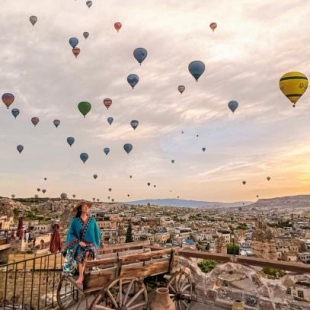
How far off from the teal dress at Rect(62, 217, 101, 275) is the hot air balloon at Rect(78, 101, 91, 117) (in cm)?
1733

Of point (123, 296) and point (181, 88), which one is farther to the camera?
point (181, 88)

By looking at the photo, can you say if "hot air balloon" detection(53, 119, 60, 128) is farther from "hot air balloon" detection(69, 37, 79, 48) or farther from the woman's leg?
the woman's leg

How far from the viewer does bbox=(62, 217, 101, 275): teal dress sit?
178 inches

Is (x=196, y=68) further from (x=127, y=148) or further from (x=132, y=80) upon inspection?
(x=127, y=148)

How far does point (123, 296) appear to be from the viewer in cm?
446

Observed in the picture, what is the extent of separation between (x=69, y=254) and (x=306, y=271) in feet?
11.4

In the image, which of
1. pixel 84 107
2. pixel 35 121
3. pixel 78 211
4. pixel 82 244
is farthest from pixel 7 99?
pixel 82 244

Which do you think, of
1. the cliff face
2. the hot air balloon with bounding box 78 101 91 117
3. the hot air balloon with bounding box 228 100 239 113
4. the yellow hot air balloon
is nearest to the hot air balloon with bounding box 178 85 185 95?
the hot air balloon with bounding box 228 100 239 113

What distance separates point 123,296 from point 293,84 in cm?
1444

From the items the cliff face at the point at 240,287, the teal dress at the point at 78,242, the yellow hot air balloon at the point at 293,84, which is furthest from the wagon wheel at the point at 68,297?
the yellow hot air balloon at the point at 293,84

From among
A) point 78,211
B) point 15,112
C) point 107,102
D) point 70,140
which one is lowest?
point 78,211

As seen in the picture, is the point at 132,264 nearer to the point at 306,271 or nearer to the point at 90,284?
the point at 90,284

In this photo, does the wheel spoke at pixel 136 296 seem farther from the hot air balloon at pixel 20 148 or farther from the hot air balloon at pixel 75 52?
the hot air balloon at pixel 20 148

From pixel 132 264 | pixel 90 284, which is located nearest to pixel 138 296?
pixel 132 264
